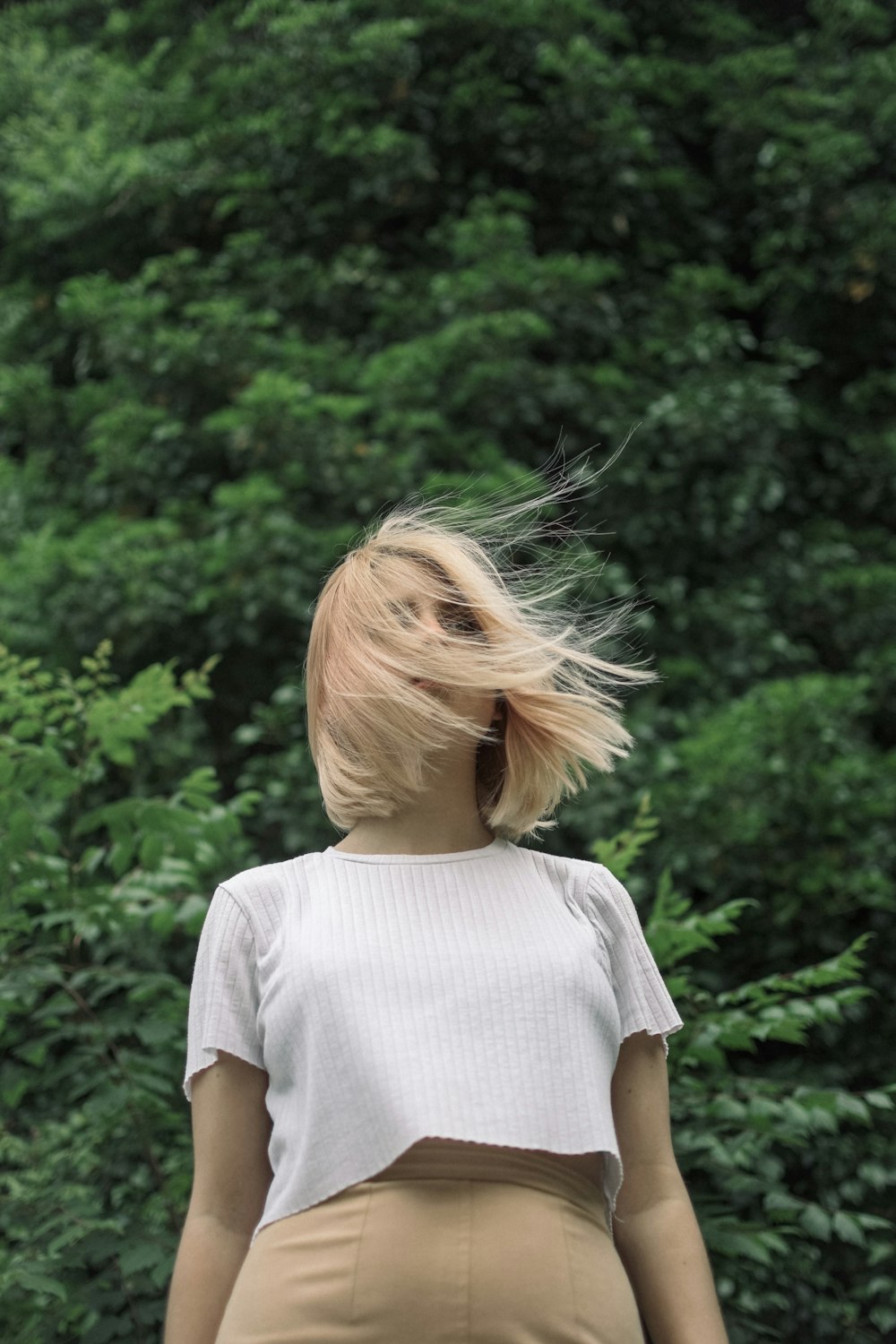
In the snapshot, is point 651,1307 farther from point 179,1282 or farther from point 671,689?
point 671,689

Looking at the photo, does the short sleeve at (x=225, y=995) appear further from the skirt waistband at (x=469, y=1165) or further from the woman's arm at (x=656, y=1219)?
the woman's arm at (x=656, y=1219)

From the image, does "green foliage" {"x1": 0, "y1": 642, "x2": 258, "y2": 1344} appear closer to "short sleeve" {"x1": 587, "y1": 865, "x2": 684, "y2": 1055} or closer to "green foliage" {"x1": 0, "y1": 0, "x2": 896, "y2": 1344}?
"green foliage" {"x1": 0, "y1": 0, "x2": 896, "y2": 1344}

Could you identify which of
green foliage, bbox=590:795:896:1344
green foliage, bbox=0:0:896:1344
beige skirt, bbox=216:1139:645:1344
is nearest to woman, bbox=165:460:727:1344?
beige skirt, bbox=216:1139:645:1344

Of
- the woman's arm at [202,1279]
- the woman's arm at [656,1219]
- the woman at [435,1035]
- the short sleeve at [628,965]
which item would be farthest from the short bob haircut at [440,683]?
the woman's arm at [202,1279]

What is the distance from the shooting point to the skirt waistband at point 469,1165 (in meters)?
1.15

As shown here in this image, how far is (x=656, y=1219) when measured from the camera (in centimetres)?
127

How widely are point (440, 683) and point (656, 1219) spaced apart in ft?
2.00

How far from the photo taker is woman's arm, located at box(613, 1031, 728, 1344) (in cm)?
122

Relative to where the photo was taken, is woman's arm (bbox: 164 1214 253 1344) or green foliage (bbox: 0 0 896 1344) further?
green foliage (bbox: 0 0 896 1344)

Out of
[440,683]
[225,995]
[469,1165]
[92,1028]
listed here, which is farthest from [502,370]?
[469,1165]

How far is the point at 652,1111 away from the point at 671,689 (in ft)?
11.3

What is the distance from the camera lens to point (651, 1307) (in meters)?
1.25

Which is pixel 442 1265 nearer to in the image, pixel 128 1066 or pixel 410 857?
pixel 410 857

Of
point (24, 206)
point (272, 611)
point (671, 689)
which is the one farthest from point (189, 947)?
point (24, 206)
